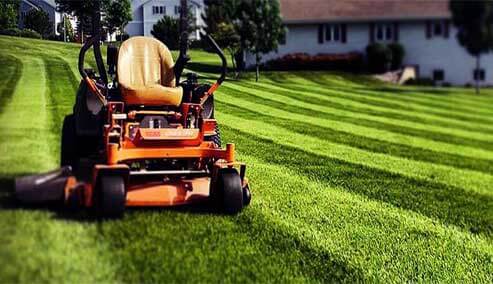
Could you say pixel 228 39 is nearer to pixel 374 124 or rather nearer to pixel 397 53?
pixel 397 53

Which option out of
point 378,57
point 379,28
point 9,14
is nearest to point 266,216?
point 9,14

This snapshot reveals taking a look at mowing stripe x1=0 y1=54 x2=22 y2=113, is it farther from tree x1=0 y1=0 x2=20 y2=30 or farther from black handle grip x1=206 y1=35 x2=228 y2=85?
black handle grip x1=206 y1=35 x2=228 y2=85

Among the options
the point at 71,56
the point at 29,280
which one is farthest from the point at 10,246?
the point at 71,56

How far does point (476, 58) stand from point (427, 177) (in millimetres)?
2890

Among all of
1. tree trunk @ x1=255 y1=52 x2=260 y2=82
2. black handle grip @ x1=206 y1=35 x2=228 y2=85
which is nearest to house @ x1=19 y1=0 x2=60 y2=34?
black handle grip @ x1=206 y1=35 x2=228 y2=85

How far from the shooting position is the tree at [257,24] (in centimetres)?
477

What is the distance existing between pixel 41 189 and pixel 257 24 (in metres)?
3.01

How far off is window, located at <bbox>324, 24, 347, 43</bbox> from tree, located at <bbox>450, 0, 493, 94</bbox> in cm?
121

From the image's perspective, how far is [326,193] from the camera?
4.25 meters

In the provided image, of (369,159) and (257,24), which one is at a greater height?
(257,24)

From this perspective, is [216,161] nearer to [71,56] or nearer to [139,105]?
[139,105]

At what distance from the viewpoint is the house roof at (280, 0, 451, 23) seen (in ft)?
24.5

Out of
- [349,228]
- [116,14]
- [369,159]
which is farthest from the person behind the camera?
[369,159]

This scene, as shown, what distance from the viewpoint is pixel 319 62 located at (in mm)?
7555
